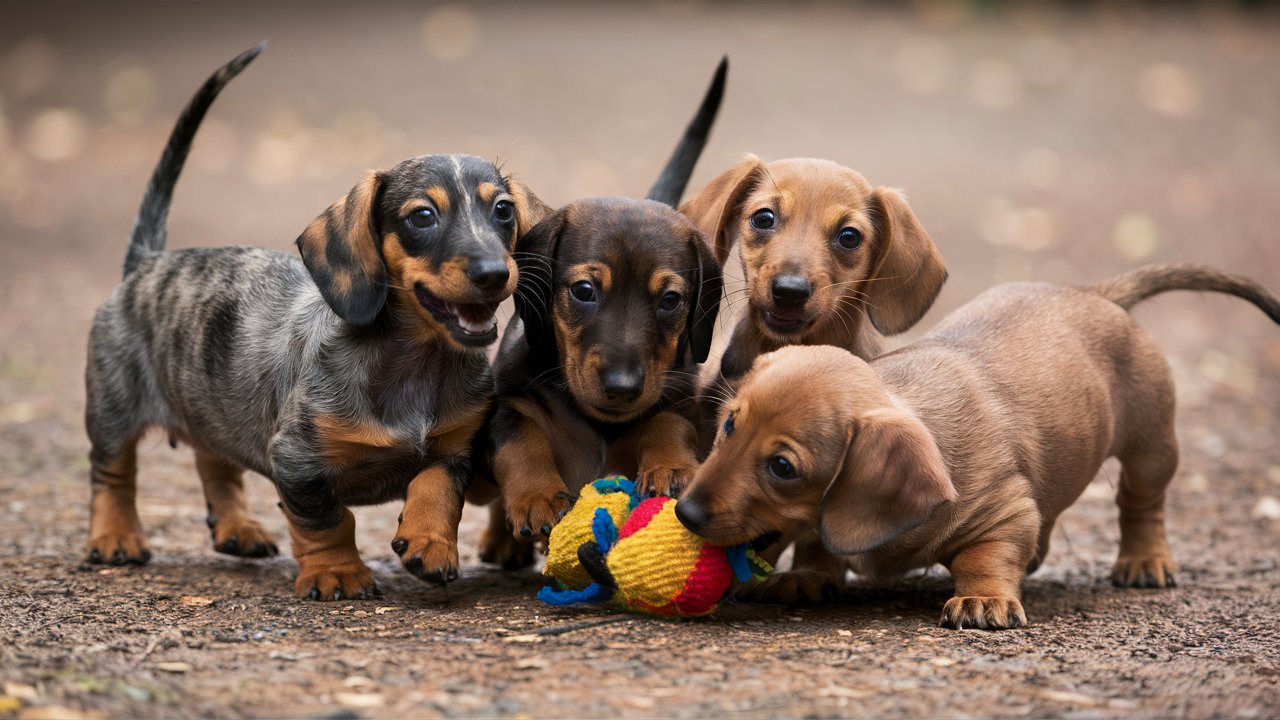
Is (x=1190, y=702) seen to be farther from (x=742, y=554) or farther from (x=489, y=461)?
(x=489, y=461)

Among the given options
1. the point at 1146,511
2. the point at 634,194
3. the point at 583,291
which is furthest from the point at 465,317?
the point at 634,194

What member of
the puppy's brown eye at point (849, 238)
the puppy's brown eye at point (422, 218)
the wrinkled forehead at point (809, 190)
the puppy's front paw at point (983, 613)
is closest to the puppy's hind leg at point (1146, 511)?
the puppy's front paw at point (983, 613)

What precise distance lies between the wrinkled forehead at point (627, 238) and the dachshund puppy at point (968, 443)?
0.56m

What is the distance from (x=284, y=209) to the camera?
14.4 m

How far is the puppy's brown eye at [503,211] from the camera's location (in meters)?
5.02

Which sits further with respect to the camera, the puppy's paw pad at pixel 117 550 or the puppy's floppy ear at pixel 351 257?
the puppy's paw pad at pixel 117 550

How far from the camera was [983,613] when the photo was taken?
4.71 metres

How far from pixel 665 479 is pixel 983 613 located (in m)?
1.17

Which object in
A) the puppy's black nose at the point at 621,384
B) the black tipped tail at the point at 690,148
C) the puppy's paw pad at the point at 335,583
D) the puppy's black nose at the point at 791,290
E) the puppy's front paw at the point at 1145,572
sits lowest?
the puppy's front paw at the point at 1145,572

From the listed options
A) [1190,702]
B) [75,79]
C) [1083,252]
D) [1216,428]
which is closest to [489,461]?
[1190,702]

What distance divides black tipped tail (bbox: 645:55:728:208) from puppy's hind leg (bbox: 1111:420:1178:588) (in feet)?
7.74

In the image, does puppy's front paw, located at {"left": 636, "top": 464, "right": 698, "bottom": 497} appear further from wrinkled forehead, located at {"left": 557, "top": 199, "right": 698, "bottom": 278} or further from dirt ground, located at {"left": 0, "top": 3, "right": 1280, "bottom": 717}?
wrinkled forehead, located at {"left": 557, "top": 199, "right": 698, "bottom": 278}

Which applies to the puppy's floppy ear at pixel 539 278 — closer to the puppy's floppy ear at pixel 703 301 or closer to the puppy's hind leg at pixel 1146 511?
the puppy's floppy ear at pixel 703 301

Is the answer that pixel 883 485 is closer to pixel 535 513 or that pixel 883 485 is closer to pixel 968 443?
pixel 968 443
